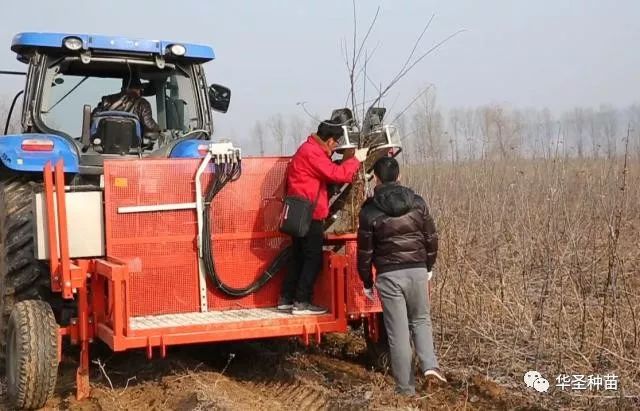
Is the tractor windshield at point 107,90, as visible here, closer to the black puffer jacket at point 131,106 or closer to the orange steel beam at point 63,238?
the black puffer jacket at point 131,106

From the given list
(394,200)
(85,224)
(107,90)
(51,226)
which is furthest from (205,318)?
(107,90)

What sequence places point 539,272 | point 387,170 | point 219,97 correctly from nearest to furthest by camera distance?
point 387,170
point 219,97
point 539,272

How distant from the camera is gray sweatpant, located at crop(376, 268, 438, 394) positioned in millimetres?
4457

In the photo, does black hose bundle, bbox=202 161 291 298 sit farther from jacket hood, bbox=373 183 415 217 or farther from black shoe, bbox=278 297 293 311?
jacket hood, bbox=373 183 415 217

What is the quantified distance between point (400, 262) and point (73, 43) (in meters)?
3.15

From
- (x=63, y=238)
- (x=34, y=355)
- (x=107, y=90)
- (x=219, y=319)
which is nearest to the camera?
(x=34, y=355)

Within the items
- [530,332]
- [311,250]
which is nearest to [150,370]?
[311,250]

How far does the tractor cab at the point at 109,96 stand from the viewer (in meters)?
5.68

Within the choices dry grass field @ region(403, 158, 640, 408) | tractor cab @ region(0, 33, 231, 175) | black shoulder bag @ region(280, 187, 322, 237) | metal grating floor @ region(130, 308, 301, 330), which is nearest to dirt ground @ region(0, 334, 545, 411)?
metal grating floor @ region(130, 308, 301, 330)

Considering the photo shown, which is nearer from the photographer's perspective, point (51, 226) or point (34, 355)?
point (34, 355)

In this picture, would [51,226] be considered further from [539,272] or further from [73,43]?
[539,272]

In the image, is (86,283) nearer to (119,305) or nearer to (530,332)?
(119,305)

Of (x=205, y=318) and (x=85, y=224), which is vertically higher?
(x=85, y=224)

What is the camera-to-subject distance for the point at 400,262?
4.48 m
